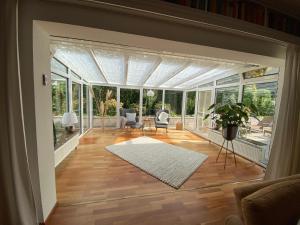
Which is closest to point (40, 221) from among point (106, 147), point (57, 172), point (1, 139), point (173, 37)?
point (1, 139)

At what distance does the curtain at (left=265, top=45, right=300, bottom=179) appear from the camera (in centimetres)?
204

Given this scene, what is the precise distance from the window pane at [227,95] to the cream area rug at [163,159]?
1.95 metres

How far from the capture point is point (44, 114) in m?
1.58

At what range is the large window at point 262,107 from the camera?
3350 millimetres

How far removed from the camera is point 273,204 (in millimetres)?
905

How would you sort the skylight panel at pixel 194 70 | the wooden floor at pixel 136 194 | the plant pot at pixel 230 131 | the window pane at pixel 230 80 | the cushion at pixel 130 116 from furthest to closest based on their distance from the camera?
the cushion at pixel 130 116
the window pane at pixel 230 80
the skylight panel at pixel 194 70
the plant pot at pixel 230 131
the wooden floor at pixel 136 194

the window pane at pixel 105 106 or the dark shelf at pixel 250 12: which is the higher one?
the dark shelf at pixel 250 12

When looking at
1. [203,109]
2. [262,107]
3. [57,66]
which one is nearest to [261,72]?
[262,107]

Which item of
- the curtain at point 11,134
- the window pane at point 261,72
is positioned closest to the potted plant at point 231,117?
the window pane at point 261,72

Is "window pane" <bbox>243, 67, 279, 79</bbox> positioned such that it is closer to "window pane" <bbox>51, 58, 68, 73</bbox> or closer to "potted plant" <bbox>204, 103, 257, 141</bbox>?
"potted plant" <bbox>204, 103, 257, 141</bbox>

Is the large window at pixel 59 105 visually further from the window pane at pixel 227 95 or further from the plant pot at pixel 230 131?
the window pane at pixel 227 95

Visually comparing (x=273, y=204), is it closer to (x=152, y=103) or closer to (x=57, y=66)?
(x=57, y=66)

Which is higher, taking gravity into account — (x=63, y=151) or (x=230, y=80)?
(x=230, y=80)

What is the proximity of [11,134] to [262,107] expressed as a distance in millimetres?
4457
